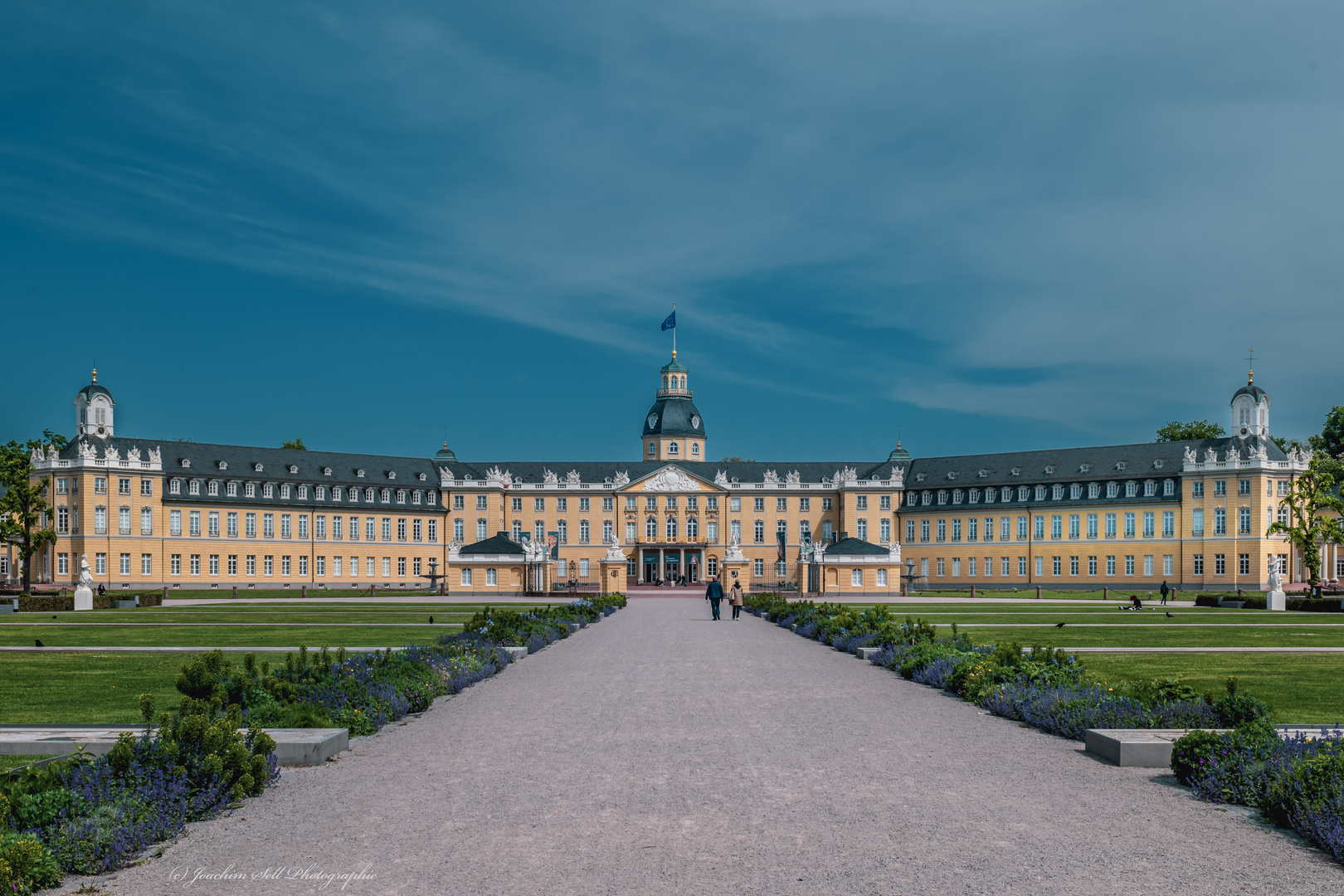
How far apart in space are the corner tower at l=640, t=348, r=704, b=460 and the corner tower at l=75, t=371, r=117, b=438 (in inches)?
2030

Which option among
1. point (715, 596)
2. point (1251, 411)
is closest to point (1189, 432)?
point (1251, 411)

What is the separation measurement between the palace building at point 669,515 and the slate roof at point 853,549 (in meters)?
0.17

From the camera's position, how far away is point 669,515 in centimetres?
11350

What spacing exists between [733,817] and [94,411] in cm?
9879

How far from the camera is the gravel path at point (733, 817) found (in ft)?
26.3

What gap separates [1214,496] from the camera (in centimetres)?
9269

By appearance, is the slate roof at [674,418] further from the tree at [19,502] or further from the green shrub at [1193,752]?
the green shrub at [1193,752]

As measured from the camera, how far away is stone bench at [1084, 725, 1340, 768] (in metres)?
12.3

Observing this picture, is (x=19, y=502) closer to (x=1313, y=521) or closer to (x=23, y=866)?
(x=23, y=866)

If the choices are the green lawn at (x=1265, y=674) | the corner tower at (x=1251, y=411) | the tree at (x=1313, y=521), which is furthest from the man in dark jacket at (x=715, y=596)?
the corner tower at (x=1251, y=411)

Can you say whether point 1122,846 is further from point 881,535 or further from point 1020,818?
point 881,535

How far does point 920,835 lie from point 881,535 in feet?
341

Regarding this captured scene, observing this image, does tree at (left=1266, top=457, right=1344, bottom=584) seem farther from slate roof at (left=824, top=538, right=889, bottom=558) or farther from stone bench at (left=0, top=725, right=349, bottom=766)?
stone bench at (left=0, top=725, right=349, bottom=766)

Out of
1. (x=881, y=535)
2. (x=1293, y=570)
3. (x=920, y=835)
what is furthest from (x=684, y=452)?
(x=920, y=835)
